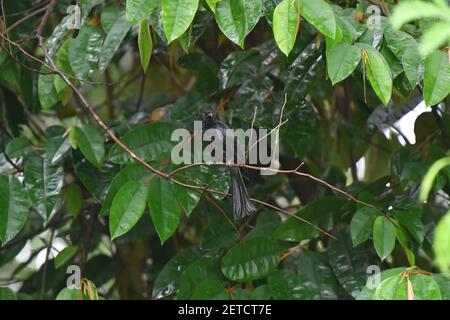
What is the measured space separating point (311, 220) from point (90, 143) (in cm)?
54

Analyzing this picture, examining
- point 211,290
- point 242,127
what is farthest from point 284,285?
point 242,127

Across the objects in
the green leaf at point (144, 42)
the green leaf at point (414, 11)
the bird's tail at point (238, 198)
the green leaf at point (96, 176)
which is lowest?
the green leaf at point (414, 11)

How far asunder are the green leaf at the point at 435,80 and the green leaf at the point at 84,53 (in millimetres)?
730

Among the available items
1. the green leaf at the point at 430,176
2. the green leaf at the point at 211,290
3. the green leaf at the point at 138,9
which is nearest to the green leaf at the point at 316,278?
the green leaf at the point at 211,290

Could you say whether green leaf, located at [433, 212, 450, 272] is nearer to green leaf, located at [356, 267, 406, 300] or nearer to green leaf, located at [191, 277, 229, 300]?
green leaf, located at [356, 267, 406, 300]

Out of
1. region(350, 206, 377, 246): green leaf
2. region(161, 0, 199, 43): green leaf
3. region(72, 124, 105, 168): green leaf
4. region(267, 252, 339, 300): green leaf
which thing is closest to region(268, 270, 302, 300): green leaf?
region(267, 252, 339, 300): green leaf

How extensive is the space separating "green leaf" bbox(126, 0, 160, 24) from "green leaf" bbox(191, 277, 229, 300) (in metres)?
0.63

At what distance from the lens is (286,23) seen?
1.35 m

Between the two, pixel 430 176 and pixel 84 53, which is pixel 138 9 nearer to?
pixel 84 53

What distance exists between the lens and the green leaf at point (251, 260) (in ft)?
5.72

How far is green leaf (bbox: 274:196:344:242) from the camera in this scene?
1.76 m

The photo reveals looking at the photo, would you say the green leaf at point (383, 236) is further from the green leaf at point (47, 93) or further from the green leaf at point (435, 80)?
the green leaf at point (47, 93)

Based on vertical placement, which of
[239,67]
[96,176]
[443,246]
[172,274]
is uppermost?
[239,67]
